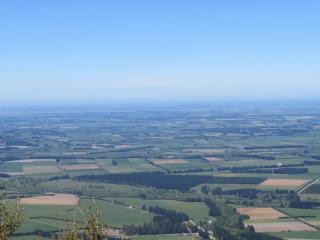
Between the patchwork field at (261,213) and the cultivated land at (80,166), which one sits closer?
the patchwork field at (261,213)

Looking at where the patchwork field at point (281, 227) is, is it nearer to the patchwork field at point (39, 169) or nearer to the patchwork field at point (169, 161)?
the patchwork field at point (169, 161)

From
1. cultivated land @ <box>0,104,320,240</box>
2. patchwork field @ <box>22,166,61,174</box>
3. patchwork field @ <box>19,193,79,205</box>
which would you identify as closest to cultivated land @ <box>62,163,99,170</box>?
cultivated land @ <box>0,104,320,240</box>

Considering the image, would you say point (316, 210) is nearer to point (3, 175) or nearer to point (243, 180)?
point (243, 180)

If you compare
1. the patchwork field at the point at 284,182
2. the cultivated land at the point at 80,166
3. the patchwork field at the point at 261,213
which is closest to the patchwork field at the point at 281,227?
the patchwork field at the point at 261,213

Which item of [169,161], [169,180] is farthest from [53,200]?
[169,161]

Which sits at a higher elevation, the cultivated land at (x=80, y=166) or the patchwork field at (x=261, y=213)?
the patchwork field at (x=261, y=213)

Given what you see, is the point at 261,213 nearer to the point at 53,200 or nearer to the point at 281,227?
the point at 281,227

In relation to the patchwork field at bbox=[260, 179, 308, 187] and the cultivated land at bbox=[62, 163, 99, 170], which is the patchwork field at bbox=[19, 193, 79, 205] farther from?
the patchwork field at bbox=[260, 179, 308, 187]

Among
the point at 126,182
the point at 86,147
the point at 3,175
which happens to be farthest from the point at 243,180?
the point at 86,147
